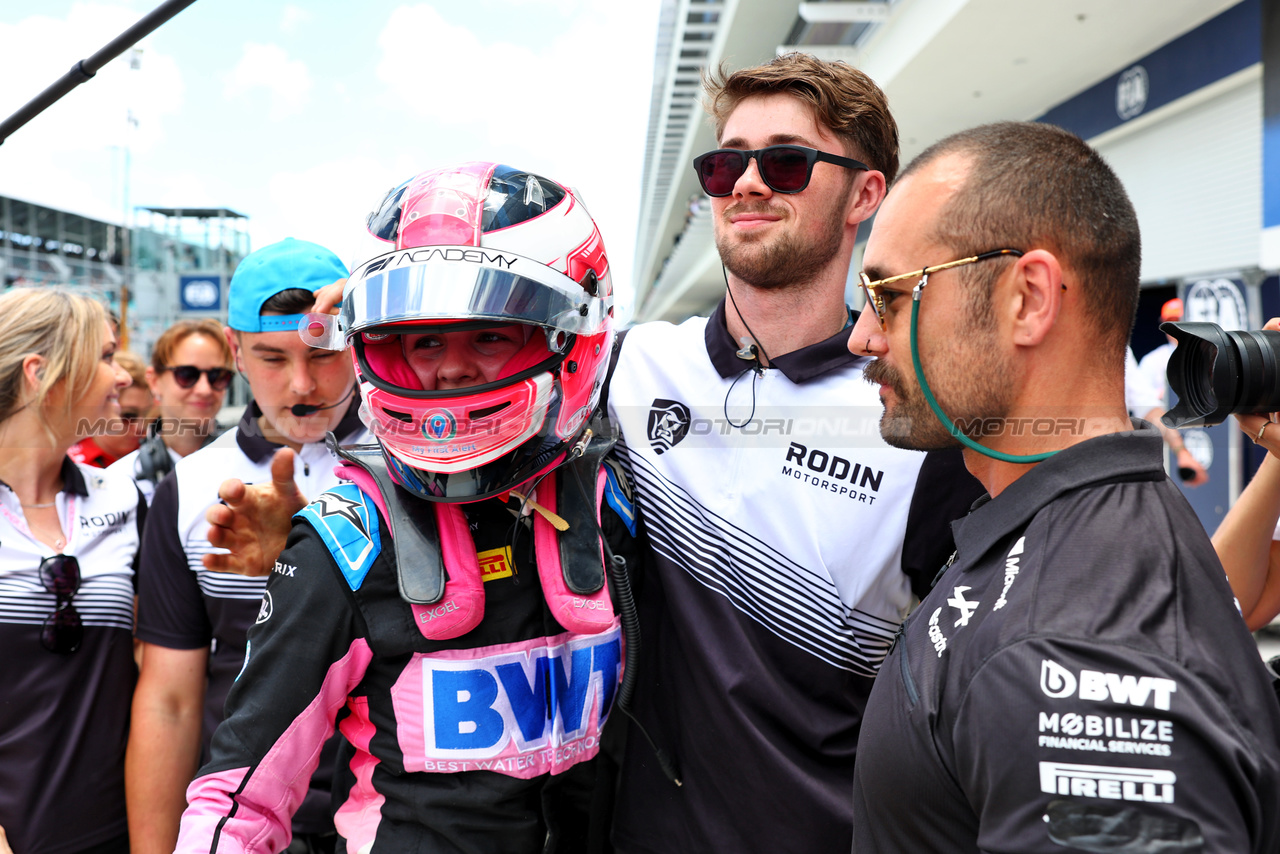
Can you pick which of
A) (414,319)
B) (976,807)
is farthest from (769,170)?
(976,807)

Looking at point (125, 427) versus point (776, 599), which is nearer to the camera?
point (776, 599)

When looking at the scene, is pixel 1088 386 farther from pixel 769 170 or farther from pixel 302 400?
pixel 302 400

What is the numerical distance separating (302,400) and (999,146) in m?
1.88

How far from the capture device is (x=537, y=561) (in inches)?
65.6

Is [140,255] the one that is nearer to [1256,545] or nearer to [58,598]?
[58,598]

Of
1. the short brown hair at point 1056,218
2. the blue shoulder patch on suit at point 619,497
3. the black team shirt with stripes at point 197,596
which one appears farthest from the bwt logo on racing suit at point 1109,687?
the black team shirt with stripes at point 197,596

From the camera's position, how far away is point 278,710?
1448 millimetres

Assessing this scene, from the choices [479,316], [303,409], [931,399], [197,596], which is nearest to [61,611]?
[197,596]

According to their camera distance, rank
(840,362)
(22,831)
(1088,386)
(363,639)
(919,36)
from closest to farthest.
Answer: (1088,386) < (363,639) < (840,362) < (22,831) < (919,36)

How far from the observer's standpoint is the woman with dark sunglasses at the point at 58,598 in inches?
88.6

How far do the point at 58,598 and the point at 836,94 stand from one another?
242 cm

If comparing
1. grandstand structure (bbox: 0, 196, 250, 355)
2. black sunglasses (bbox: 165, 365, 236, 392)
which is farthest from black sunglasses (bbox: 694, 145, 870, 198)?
grandstand structure (bbox: 0, 196, 250, 355)

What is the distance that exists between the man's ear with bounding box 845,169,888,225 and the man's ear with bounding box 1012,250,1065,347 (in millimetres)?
1041

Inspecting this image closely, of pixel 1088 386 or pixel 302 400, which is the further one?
pixel 302 400
